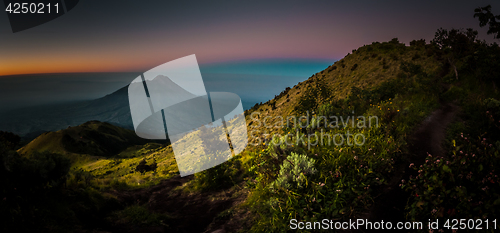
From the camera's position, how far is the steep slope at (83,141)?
79.5 meters

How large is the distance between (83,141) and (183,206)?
118820 mm

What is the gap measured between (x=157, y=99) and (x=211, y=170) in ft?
13.7

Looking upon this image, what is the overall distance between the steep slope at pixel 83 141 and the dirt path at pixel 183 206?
5852 cm

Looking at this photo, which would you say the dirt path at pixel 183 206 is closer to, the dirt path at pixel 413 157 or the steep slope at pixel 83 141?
the dirt path at pixel 413 157

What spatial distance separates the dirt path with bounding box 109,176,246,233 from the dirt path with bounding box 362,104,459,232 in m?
4.23

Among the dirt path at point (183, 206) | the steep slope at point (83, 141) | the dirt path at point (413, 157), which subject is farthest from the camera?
the steep slope at point (83, 141)

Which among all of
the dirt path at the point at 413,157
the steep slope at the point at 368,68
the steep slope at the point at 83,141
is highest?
the steep slope at the point at 368,68

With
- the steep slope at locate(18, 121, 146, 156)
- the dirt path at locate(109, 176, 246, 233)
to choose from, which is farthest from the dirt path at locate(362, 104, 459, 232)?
the steep slope at locate(18, 121, 146, 156)

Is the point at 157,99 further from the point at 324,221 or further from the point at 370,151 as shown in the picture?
the point at 370,151

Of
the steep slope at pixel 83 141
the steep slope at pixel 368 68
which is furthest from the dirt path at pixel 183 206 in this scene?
the steep slope at pixel 83 141

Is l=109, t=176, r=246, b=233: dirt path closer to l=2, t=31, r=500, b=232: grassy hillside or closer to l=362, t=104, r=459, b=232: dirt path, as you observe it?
l=2, t=31, r=500, b=232: grassy hillside

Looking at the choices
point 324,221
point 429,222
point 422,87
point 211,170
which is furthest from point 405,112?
point 211,170

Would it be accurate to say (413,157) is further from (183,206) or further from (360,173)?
(183,206)

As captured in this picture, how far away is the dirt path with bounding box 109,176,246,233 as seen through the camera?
6176mm
